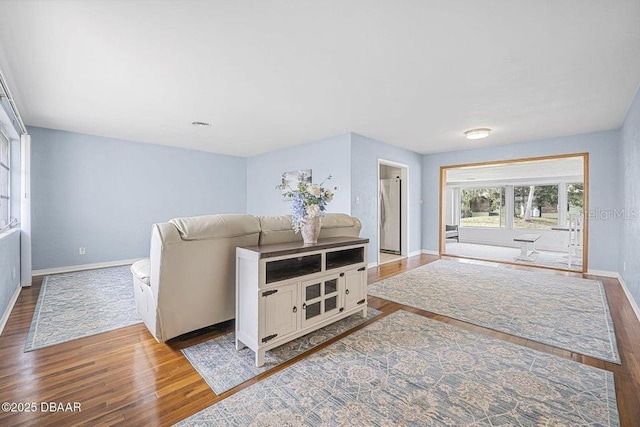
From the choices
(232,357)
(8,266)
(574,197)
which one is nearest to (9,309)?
(8,266)

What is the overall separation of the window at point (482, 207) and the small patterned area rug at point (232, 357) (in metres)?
8.92

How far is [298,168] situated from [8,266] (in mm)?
4394

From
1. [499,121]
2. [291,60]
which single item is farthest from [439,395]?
[499,121]

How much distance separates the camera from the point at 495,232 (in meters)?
9.17

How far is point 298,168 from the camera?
5.95 metres

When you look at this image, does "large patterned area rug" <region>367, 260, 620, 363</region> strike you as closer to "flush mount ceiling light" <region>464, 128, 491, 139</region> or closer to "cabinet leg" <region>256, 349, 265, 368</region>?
"cabinet leg" <region>256, 349, 265, 368</region>

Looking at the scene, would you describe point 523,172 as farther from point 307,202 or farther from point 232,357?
point 232,357

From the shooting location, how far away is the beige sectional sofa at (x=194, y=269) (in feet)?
7.18

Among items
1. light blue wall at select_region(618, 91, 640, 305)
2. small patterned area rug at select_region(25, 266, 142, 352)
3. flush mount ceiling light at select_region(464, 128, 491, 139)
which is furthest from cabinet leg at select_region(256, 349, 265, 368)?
flush mount ceiling light at select_region(464, 128, 491, 139)

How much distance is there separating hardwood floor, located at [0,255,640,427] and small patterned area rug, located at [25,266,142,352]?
13 cm

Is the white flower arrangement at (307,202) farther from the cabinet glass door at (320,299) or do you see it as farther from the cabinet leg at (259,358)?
the cabinet leg at (259,358)

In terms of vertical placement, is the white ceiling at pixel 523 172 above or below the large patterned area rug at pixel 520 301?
above

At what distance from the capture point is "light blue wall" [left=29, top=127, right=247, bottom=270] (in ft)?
15.3

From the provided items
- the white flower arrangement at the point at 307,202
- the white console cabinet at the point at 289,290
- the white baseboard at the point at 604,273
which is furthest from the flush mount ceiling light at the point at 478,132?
the white flower arrangement at the point at 307,202
